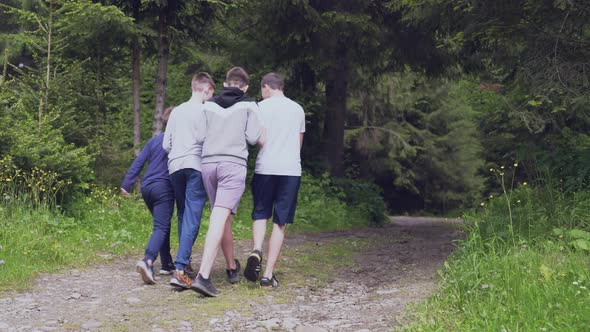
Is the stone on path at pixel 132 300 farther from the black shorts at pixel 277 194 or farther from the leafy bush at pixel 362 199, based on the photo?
the leafy bush at pixel 362 199

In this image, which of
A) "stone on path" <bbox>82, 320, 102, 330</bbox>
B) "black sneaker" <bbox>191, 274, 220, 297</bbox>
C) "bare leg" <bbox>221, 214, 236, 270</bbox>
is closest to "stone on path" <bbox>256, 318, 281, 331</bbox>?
"black sneaker" <bbox>191, 274, 220, 297</bbox>

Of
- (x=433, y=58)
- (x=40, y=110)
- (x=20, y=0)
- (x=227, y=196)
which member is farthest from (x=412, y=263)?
(x=20, y=0)

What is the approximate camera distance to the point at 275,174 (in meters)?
6.09

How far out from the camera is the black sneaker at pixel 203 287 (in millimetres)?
5531

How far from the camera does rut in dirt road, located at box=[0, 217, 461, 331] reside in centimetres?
477

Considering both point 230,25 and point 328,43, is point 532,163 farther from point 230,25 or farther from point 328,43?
point 230,25

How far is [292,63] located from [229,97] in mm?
8710

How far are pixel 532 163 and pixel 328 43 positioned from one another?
21.6ft

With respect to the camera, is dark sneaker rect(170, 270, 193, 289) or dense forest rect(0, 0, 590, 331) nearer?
dense forest rect(0, 0, 590, 331)

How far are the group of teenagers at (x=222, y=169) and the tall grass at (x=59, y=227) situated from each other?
4.00ft

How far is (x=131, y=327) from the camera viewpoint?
A: 15.3 ft

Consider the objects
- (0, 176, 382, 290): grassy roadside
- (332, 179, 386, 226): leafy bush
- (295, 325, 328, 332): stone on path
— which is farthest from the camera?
(332, 179, 386, 226): leafy bush

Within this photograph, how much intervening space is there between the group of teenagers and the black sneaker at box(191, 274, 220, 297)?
0.01 meters

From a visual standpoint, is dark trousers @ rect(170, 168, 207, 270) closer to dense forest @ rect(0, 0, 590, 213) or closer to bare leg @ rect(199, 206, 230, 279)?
bare leg @ rect(199, 206, 230, 279)
